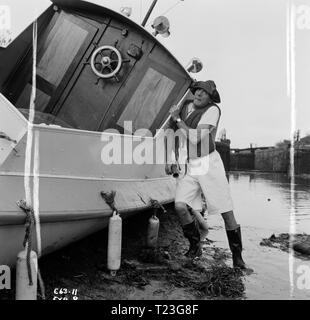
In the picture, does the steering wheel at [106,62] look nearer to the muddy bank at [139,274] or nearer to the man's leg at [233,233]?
the muddy bank at [139,274]

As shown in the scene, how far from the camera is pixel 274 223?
8.17 m

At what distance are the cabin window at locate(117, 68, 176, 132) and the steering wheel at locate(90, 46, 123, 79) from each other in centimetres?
42

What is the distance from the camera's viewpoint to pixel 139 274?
4234 millimetres

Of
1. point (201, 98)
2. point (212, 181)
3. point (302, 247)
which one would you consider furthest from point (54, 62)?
point (302, 247)

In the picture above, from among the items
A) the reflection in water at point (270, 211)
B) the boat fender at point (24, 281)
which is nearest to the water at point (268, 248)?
the reflection in water at point (270, 211)

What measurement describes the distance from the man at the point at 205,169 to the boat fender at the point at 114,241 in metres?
0.91

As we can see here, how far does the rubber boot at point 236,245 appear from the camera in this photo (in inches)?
181

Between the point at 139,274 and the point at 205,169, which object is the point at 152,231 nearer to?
the point at 139,274

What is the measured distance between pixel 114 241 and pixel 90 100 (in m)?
2.49

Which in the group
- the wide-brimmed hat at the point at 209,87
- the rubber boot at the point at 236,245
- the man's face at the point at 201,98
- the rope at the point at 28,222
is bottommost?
the rubber boot at the point at 236,245

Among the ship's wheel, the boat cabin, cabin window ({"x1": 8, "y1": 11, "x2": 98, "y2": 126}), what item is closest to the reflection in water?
the boat cabin

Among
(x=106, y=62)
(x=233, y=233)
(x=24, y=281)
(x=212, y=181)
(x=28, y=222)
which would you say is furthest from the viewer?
(x=106, y=62)
